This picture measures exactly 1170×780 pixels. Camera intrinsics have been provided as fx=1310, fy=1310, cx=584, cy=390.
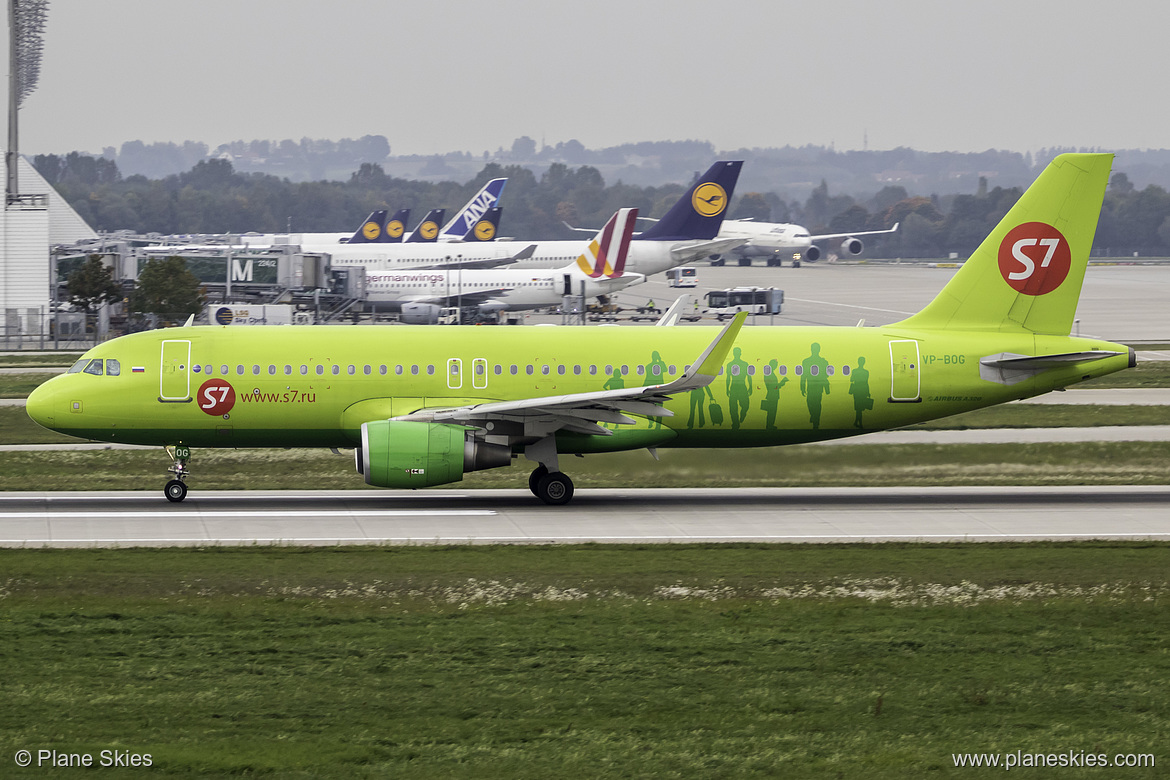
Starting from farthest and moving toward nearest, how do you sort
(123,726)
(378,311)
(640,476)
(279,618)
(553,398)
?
1. (378,311)
2. (640,476)
3. (553,398)
4. (279,618)
5. (123,726)

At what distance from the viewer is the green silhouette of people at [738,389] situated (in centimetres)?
3014

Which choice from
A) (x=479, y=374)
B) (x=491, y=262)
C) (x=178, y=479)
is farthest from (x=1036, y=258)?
(x=491, y=262)

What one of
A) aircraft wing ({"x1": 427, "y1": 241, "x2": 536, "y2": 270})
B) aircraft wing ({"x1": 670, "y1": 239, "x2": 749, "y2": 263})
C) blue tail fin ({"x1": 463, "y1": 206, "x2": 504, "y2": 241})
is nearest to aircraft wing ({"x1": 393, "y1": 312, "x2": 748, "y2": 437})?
aircraft wing ({"x1": 670, "y1": 239, "x2": 749, "y2": 263})

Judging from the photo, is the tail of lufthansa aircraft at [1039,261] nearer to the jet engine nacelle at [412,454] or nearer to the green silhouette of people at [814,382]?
the green silhouette of people at [814,382]

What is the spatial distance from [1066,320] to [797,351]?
22.3 ft

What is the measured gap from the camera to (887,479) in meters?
34.0

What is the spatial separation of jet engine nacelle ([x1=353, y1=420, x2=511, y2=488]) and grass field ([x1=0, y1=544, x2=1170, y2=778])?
3.86 meters

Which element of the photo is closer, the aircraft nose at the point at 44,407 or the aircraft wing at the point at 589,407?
the aircraft wing at the point at 589,407

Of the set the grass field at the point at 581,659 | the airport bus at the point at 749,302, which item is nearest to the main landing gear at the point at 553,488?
the grass field at the point at 581,659

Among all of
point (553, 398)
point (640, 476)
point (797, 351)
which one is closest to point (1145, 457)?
point (797, 351)

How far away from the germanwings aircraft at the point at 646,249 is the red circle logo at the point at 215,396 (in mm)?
63429

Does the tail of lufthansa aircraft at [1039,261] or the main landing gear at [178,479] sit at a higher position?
the tail of lufthansa aircraft at [1039,261]

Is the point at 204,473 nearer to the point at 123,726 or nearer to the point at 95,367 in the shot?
the point at 95,367

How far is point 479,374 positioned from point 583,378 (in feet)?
7.79
